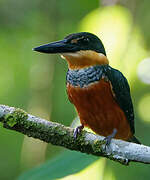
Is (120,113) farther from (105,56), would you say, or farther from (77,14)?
(77,14)

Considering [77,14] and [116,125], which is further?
[77,14]

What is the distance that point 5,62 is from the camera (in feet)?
19.5

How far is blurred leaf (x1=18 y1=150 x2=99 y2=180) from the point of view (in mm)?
2680

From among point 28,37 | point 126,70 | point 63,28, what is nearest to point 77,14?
point 63,28

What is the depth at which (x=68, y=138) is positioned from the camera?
10.4 ft

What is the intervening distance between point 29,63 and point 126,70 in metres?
2.51

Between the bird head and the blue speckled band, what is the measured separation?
0.05m

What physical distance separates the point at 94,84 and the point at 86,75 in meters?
0.12

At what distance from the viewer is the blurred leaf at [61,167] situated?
268 centimetres

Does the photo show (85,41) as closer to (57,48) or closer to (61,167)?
(57,48)

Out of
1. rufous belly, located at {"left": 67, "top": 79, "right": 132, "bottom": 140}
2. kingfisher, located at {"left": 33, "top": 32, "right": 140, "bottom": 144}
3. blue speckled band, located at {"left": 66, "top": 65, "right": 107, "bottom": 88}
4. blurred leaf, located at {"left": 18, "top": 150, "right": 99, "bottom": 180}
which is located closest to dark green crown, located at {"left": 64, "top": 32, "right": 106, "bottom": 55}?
kingfisher, located at {"left": 33, "top": 32, "right": 140, "bottom": 144}

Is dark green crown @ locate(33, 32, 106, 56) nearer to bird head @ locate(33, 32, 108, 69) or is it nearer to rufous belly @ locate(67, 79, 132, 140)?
bird head @ locate(33, 32, 108, 69)

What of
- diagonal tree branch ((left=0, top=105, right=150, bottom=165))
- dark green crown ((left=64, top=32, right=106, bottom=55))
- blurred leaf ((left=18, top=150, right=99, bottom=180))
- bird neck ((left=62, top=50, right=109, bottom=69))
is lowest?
blurred leaf ((left=18, top=150, right=99, bottom=180))

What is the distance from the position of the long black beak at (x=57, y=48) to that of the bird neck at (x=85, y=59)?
0.24 ft
